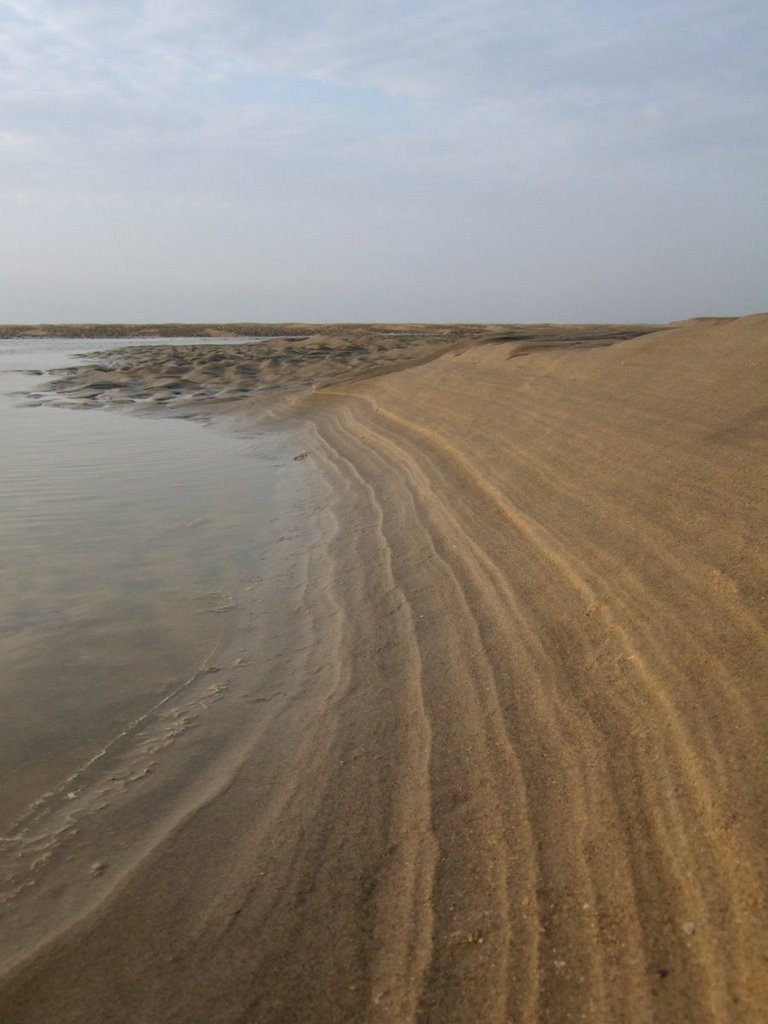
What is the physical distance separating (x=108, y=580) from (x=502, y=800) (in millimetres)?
2907

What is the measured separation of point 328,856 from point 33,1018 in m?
0.76

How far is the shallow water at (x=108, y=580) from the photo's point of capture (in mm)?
3102

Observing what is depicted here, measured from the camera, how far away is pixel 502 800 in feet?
7.86

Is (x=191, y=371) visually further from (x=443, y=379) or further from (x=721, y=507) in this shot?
(x=721, y=507)

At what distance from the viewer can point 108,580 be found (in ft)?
15.3

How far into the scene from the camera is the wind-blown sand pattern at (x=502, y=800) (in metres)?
1.80

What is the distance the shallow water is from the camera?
10.2 feet

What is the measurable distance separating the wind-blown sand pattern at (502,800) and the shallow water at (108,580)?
1.60 ft

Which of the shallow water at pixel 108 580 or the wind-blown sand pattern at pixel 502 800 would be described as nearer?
the wind-blown sand pattern at pixel 502 800

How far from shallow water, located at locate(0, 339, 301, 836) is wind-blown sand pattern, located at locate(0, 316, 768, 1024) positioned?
488mm

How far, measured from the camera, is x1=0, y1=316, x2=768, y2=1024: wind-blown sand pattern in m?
1.80

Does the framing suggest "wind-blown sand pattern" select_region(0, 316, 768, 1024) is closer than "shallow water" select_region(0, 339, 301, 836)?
Yes

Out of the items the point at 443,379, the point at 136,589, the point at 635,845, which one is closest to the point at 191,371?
the point at 443,379

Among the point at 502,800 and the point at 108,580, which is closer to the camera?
the point at 502,800
